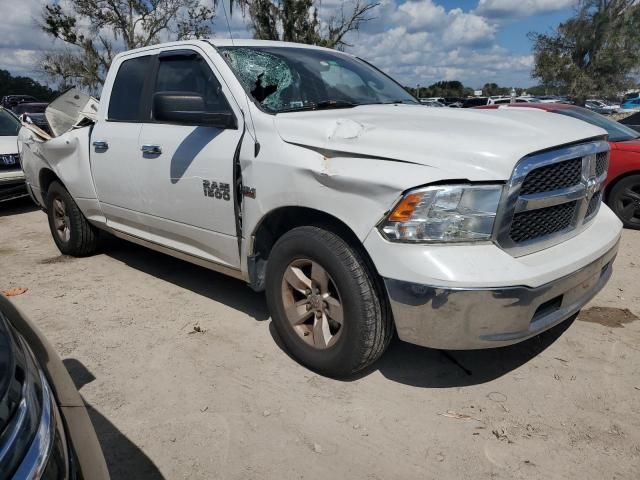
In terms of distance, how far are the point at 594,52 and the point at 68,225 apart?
33.7 metres

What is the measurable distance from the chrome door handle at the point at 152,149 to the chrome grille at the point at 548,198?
2488 mm

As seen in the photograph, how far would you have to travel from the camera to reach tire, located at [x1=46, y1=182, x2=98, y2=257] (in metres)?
5.18

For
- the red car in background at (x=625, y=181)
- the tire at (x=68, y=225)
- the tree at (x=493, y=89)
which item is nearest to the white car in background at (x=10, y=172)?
the tire at (x=68, y=225)

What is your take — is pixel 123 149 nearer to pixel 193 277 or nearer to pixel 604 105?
pixel 193 277

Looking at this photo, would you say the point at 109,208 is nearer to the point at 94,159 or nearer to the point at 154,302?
the point at 94,159

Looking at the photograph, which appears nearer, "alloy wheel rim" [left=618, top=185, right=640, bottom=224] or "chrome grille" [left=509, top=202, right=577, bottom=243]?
"chrome grille" [left=509, top=202, right=577, bottom=243]

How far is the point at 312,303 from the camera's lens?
9.83 ft

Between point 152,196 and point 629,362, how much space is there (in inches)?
134

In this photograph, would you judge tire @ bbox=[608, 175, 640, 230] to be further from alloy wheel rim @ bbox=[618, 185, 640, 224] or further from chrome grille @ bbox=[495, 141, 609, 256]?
chrome grille @ bbox=[495, 141, 609, 256]

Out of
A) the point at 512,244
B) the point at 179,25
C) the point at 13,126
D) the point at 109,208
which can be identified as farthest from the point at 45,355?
the point at 179,25

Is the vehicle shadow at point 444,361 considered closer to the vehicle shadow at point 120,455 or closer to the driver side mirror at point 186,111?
the vehicle shadow at point 120,455

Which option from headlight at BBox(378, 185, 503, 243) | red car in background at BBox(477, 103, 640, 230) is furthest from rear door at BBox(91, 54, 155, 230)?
red car in background at BBox(477, 103, 640, 230)

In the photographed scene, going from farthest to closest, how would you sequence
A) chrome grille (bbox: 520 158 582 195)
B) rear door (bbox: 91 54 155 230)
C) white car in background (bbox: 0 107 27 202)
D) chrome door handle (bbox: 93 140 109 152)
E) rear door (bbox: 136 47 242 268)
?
white car in background (bbox: 0 107 27 202) < chrome door handle (bbox: 93 140 109 152) < rear door (bbox: 91 54 155 230) < rear door (bbox: 136 47 242 268) < chrome grille (bbox: 520 158 582 195)

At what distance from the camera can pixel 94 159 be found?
14.9ft
